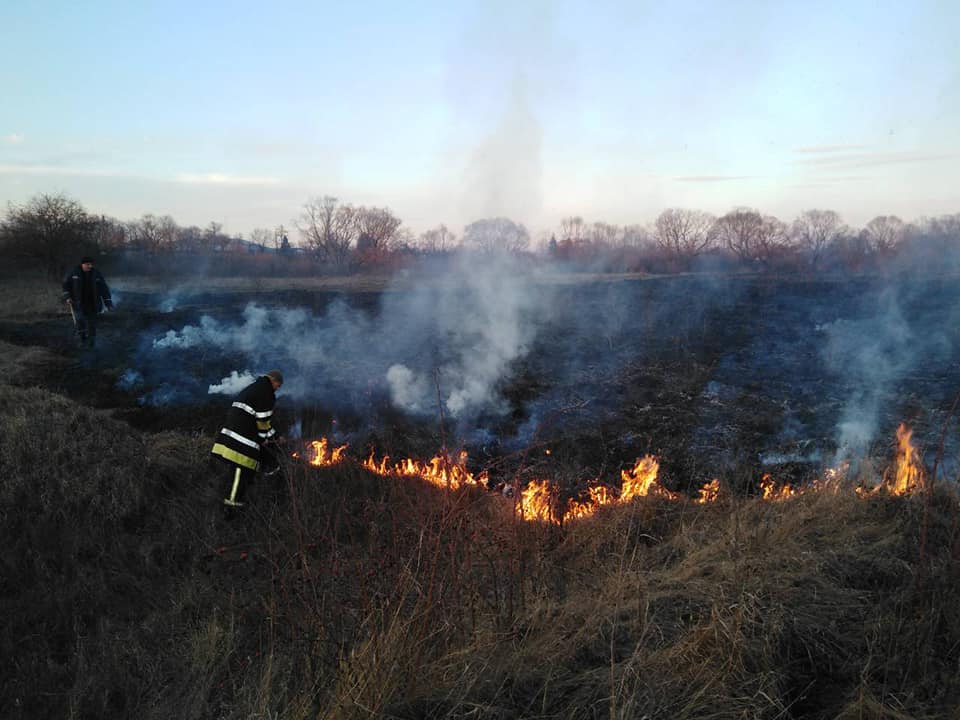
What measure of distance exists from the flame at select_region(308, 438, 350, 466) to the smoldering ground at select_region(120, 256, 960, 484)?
34 cm

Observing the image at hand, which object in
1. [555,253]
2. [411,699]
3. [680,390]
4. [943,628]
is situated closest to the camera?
[411,699]

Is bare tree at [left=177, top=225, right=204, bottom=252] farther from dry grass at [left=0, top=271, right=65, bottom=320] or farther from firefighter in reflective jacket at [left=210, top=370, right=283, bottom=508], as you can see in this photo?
firefighter in reflective jacket at [left=210, top=370, right=283, bottom=508]

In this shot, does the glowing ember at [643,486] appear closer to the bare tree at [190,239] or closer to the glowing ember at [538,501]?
the glowing ember at [538,501]

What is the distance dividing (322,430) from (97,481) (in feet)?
9.56

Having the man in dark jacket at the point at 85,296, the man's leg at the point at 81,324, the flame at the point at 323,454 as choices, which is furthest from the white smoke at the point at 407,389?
the man's leg at the point at 81,324

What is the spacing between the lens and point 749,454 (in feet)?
26.0

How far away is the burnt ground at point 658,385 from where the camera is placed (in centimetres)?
801

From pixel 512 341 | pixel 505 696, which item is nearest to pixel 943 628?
pixel 505 696

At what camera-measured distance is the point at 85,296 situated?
35.4 ft

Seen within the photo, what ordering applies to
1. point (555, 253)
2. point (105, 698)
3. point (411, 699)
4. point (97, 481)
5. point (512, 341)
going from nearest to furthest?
1. point (411, 699)
2. point (105, 698)
3. point (97, 481)
4. point (512, 341)
5. point (555, 253)

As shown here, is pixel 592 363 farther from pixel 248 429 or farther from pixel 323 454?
pixel 248 429

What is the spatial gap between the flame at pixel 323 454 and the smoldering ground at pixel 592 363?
34cm

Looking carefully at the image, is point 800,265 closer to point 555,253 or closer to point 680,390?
point 555,253

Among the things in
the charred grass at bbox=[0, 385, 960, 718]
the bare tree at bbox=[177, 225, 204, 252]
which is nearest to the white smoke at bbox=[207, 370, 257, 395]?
the charred grass at bbox=[0, 385, 960, 718]
